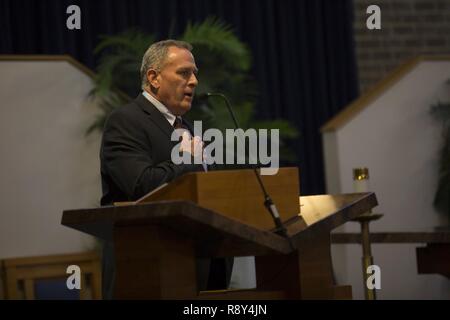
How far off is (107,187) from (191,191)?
2.51ft

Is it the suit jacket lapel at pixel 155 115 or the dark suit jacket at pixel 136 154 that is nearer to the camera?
the dark suit jacket at pixel 136 154

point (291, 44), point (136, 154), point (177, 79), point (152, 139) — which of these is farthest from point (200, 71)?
point (136, 154)

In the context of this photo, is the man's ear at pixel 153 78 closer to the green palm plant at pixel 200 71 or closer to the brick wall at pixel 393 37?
the green palm plant at pixel 200 71

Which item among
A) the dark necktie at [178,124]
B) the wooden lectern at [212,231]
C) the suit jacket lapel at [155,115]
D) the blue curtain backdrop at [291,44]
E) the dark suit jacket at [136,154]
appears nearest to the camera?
the wooden lectern at [212,231]

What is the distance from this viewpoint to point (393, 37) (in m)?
8.82

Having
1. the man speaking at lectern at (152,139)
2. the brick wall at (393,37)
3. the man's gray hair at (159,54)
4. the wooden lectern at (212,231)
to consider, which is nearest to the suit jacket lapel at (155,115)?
the man speaking at lectern at (152,139)

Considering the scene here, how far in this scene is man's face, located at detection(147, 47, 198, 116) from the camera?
3.54 metres

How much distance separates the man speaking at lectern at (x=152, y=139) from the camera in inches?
125

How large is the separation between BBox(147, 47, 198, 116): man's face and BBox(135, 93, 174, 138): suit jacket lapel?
54 millimetres

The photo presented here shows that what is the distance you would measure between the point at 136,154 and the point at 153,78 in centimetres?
41

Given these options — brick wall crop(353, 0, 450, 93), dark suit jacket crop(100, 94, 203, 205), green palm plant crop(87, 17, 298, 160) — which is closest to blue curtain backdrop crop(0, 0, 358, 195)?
brick wall crop(353, 0, 450, 93)

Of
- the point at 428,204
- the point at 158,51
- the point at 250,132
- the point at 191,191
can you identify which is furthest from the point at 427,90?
the point at 191,191

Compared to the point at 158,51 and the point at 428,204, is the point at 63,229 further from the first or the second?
the point at 158,51

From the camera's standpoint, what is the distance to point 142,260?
8.72 ft
